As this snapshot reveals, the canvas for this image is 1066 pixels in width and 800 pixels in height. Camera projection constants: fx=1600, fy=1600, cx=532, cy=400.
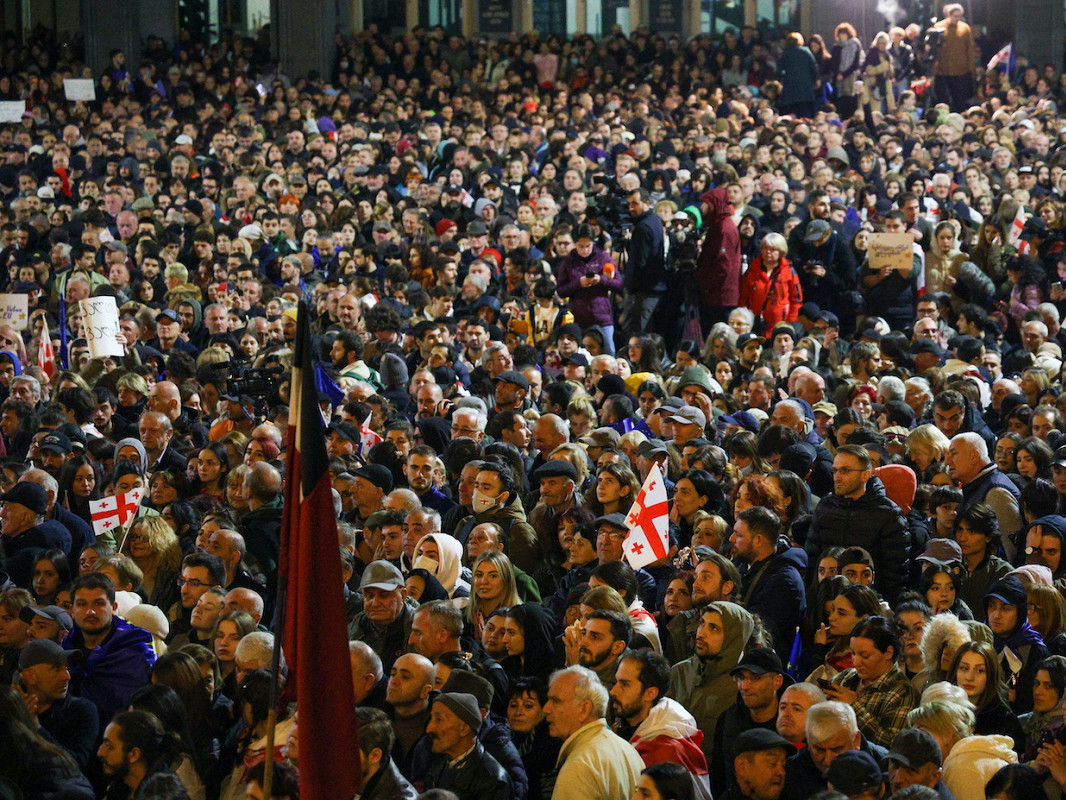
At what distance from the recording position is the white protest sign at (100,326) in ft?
41.2

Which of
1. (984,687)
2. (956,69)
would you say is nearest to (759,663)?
(984,687)

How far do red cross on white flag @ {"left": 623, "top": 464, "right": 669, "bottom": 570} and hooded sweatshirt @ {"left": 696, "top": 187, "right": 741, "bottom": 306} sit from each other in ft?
24.5

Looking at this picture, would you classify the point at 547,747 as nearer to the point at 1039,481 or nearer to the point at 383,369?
the point at 1039,481

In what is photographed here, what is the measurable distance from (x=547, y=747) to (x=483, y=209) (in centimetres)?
1147

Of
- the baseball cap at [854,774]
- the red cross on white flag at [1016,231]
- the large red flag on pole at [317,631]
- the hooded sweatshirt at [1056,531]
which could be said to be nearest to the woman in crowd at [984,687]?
the baseball cap at [854,774]

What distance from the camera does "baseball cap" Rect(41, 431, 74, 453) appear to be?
32.9 ft

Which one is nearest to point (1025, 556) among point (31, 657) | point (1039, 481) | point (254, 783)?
point (1039, 481)

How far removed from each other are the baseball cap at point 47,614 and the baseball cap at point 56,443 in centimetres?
292

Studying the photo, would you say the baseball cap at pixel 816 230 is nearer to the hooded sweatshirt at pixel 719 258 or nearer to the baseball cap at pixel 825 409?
the hooded sweatshirt at pixel 719 258

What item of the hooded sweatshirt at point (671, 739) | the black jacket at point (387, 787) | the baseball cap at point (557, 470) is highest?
the baseball cap at point (557, 470)

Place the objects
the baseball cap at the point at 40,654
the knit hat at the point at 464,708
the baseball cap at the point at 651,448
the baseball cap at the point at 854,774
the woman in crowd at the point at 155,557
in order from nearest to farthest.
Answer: the baseball cap at the point at 854,774, the knit hat at the point at 464,708, the baseball cap at the point at 40,654, the woman in crowd at the point at 155,557, the baseball cap at the point at 651,448

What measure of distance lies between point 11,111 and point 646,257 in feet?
38.1

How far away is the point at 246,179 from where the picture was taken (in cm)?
1881

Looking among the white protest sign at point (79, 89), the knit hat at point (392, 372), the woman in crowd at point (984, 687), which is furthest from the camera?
the white protest sign at point (79, 89)
